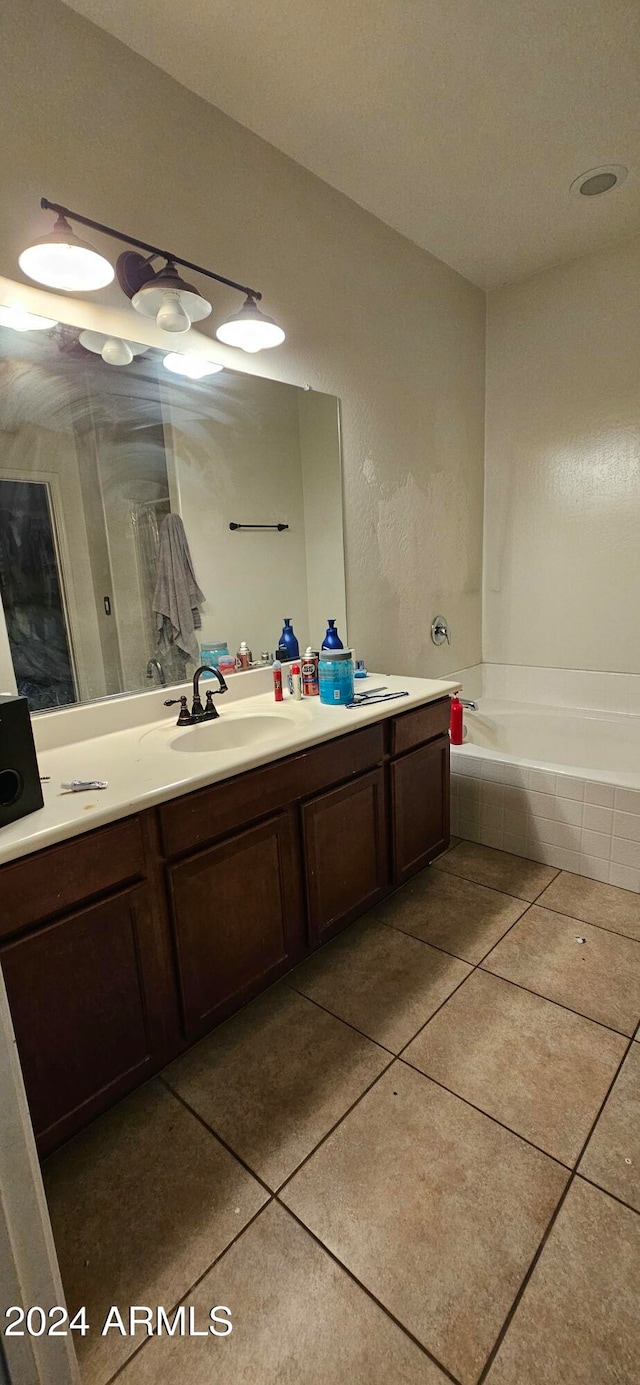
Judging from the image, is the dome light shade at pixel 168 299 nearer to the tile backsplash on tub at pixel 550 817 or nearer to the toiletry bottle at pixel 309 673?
the toiletry bottle at pixel 309 673

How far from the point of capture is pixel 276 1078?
139cm

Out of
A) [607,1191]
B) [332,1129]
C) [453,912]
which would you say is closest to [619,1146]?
[607,1191]

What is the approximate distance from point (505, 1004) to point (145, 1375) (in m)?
1.07

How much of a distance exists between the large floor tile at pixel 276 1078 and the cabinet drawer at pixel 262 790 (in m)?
0.61

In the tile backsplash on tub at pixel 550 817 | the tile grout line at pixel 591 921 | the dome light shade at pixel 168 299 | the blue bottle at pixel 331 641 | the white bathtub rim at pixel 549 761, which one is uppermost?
the dome light shade at pixel 168 299

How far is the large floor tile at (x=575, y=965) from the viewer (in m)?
1.56

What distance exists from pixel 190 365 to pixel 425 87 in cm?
107

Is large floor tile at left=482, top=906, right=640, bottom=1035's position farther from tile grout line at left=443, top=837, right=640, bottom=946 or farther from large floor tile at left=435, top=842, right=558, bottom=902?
large floor tile at left=435, top=842, right=558, bottom=902

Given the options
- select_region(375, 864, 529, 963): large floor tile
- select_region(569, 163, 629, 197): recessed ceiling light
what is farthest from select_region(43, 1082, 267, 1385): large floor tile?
select_region(569, 163, 629, 197): recessed ceiling light

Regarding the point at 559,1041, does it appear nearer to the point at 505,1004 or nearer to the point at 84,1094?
the point at 505,1004

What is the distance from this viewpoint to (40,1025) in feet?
3.48

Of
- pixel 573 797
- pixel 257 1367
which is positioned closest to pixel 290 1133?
pixel 257 1367

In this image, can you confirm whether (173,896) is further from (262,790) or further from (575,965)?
(575,965)

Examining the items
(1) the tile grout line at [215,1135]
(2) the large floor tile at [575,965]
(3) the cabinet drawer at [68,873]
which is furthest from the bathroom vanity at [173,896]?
(2) the large floor tile at [575,965]
